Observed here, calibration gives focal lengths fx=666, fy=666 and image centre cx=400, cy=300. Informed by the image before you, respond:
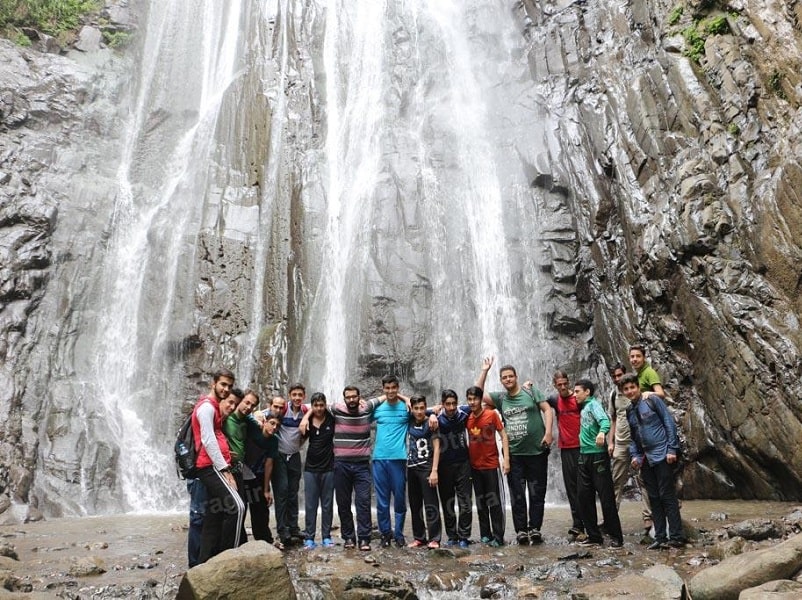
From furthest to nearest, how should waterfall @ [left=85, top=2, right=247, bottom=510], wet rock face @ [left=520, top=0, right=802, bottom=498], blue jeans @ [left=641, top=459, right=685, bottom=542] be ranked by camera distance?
1. waterfall @ [left=85, top=2, right=247, bottom=510]
2. wet rock face @ [left=520, top=0, right=802, bottom=498]
3. blue jeans @ [left=641, top=459, right=685, bottom=542]

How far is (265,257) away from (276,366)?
12.2 feet

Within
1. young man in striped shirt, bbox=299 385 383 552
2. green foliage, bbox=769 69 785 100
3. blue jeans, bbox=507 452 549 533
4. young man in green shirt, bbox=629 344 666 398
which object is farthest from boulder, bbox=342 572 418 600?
green foliage, bbox=769 69 785 100

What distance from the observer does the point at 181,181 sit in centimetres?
2180

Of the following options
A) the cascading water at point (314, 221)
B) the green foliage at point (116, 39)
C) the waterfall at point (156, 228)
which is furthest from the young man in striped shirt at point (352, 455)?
the green foliage at point (116, 39)

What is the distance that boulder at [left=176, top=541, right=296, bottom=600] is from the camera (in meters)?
5.43

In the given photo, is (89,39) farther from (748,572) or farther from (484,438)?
(748,572)

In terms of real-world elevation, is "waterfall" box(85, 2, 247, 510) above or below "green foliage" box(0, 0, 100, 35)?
below

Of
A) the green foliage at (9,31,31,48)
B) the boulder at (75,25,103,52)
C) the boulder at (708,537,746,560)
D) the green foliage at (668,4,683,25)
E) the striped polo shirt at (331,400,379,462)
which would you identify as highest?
the boulder at (75,25,103,52)

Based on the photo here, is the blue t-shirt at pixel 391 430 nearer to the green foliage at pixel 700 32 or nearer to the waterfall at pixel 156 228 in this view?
the waterfall at pixel 156 228

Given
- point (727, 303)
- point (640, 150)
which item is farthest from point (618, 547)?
point (640, 150)

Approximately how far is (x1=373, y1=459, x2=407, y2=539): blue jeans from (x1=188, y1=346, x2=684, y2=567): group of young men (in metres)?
0.01

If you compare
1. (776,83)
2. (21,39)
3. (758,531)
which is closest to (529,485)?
(758,531)

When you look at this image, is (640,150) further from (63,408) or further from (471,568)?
(63,408)

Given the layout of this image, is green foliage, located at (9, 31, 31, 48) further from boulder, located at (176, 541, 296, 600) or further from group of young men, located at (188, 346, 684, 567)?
boulder, located at (176, 541, 296, 600)
